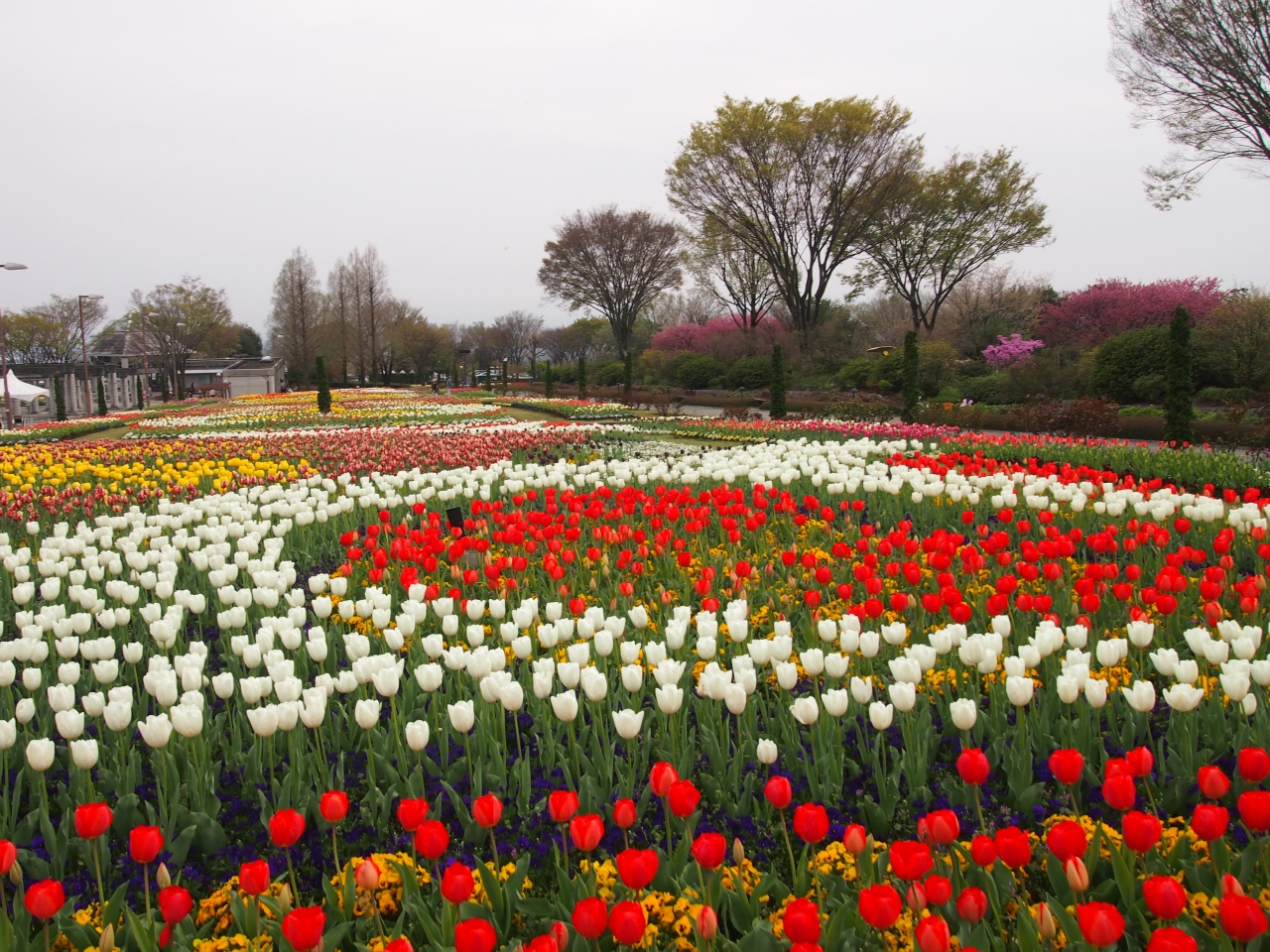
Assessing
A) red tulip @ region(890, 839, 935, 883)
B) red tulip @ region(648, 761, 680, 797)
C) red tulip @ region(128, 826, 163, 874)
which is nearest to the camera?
red tulip @ region(890, 839, 935, 883)

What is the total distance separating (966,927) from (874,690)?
69.2 inches

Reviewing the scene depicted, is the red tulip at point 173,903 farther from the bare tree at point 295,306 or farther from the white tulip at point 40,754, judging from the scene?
the bare tree at point 295,306

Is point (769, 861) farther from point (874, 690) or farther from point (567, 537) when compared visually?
point (567, 537)

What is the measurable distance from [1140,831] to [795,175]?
3807cm

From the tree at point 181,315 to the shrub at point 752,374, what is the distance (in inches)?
1855

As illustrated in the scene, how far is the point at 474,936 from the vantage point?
5.38 ft

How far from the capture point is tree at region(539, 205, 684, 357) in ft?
187

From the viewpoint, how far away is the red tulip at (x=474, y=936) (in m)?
1.64

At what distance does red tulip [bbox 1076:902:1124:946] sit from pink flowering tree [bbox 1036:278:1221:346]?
3556 cm

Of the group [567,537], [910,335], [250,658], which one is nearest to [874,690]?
[250,658]

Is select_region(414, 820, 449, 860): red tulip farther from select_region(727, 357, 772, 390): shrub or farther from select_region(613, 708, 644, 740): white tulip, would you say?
select_region(727, 357, 772, 390): shrub

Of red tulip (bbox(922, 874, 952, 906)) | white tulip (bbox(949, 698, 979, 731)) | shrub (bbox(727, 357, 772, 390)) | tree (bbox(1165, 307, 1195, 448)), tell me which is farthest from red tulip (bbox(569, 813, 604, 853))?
shrub (bbox(727, 357, 772, 390))

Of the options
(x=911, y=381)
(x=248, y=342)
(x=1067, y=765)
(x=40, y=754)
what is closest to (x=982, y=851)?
(x=1067, y=765)

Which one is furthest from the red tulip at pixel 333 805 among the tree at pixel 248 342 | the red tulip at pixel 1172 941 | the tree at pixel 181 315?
the tree at pixel 248 342
